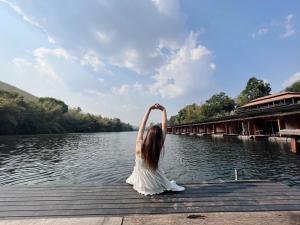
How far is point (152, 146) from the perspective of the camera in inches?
171

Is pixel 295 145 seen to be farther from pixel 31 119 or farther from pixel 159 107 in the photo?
pixel 31 119

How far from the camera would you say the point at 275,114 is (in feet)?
86.5

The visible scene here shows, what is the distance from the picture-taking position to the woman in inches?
171

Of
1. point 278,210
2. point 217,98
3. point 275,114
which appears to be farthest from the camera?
point 217,98

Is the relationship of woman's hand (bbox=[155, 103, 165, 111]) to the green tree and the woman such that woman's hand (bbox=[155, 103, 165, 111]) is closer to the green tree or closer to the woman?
the woman

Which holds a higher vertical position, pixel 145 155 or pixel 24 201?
pixel 145 155

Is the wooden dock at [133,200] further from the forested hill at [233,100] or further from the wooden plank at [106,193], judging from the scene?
the forested hill at [233,100]

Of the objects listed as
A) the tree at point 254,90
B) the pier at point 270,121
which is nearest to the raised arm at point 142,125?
the pier at point 270,121

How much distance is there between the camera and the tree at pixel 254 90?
76.8 metres

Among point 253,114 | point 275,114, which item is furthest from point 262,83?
point 275,114

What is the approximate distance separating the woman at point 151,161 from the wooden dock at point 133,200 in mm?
165

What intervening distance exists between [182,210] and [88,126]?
117 metres

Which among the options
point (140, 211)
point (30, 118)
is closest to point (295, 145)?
point (140, 211)

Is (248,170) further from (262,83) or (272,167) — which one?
(262,83)
